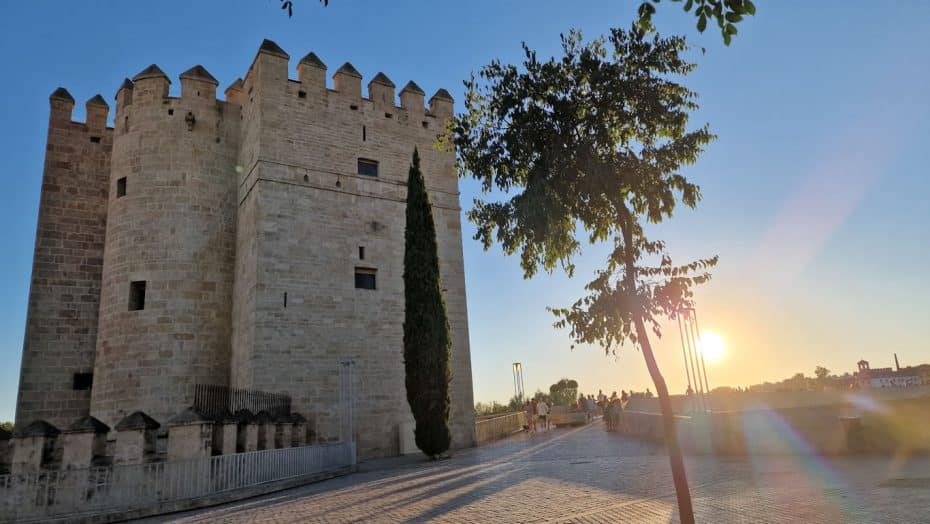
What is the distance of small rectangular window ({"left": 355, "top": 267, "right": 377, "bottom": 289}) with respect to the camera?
19250 mm

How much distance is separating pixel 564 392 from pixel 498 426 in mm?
21124

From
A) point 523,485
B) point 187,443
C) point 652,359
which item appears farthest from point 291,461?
point 652,359

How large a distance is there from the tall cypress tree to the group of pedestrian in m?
10.0

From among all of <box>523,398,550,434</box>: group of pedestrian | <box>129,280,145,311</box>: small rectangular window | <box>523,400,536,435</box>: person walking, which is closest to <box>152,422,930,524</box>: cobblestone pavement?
<box>129,280,145,311</box>: small rectangular window

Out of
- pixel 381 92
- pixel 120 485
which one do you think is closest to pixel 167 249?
pixel 381 92

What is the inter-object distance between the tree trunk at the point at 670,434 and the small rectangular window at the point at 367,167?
48.4 feet

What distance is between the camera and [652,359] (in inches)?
273

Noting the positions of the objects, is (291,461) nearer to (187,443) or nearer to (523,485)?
(187,443)

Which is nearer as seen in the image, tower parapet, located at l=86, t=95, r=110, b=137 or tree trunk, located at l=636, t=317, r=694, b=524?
tree trunk, located at l=636, t=317, r=694, b=524

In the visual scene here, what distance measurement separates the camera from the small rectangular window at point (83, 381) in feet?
62.2

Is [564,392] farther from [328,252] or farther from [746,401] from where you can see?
[328,252]

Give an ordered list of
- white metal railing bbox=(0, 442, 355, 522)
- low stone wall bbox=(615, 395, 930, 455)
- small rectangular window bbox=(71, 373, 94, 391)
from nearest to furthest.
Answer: white metal railing bbox=(0, 442, 355, 522) → low stone wall bbox=(615, 395, 930, 455) → small rectangular window bbox=(71, 373, 94, 391)

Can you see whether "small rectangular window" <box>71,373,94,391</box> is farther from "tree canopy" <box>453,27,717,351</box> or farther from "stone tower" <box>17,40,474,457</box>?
"tree canopy" <box>453,27,717,351</box>

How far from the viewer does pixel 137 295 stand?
724 inches
